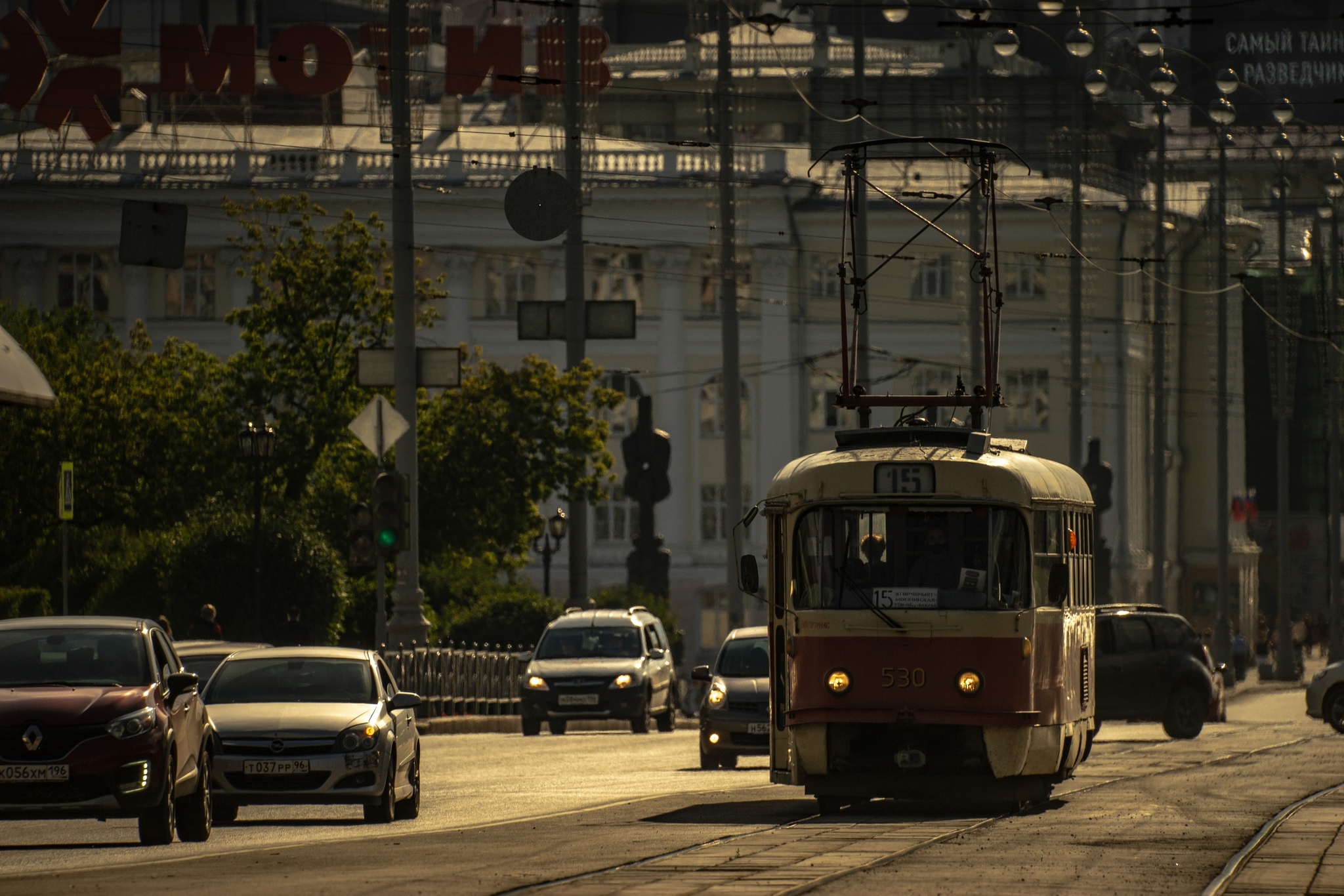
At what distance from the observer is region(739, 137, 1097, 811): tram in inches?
711

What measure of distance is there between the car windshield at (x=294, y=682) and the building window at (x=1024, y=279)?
61226mm

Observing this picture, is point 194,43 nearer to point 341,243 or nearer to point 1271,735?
point 341,243

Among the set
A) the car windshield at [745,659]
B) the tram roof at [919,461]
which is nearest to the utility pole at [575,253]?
the car windshield at [745,659]

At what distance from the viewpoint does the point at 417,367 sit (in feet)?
103

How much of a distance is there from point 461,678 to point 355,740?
21065 millimetres

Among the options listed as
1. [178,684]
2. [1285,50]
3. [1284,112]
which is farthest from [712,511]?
[178,684]

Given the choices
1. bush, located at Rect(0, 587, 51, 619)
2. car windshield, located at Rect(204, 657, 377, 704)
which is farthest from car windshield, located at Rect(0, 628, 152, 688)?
bush, located at Rect(0, 587, 51, 619)

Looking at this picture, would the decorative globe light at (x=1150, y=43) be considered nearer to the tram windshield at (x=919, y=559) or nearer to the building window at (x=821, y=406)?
the tram windshield at (x=919, y=559)

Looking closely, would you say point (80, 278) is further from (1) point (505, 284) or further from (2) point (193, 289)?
(1) point (505, 284)

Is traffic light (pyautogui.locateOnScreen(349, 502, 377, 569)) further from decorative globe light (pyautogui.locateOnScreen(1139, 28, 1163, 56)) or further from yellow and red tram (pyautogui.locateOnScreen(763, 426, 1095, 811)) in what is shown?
decorative globe light (pyautogui.locateOnScreen(1139, 28, 1163, 56))

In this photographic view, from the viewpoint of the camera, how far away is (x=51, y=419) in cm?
4862

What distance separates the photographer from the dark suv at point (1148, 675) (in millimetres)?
34625

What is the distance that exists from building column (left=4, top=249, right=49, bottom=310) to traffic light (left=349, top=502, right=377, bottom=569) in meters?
53.3

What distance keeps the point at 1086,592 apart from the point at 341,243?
97.4 ft
